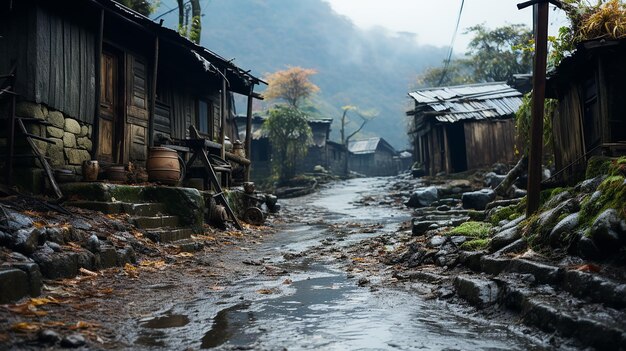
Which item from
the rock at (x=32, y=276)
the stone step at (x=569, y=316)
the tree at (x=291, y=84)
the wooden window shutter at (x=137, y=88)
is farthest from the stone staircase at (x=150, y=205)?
the tree at (x=291, y=84)

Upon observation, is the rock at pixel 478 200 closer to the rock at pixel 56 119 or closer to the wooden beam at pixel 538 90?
the wooden beam at pixel 538 90

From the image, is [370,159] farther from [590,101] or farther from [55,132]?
[55,132]

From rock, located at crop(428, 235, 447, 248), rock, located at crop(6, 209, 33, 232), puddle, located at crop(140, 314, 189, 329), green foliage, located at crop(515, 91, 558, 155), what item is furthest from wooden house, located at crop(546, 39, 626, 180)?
rock, located at crop(6, 209, 33, 232)

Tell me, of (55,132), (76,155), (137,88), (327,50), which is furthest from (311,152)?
(327,50)

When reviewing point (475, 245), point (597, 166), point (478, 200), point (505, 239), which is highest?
point (597, 166)

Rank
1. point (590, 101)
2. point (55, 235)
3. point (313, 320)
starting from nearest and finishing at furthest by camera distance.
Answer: point (313, 320)
point (55, 235)
point (590, 101)

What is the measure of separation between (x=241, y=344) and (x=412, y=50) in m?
115

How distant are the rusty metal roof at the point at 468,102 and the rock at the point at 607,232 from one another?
18.9m

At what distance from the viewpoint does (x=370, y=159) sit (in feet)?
164

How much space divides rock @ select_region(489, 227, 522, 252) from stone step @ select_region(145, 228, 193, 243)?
16.7 feet

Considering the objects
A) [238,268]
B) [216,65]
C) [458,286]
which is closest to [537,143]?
[458,286]

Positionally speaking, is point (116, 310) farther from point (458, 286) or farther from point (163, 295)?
point (458, 286)

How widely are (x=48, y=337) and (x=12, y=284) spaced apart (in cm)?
106

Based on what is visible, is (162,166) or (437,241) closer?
(437,241)
